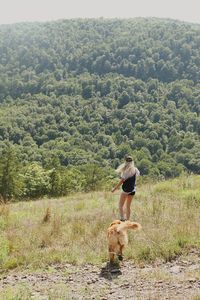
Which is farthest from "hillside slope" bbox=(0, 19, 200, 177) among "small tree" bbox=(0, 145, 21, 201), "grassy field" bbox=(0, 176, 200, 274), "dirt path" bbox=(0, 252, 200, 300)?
"dirt path" bbox=(0, 252, 200, 300)

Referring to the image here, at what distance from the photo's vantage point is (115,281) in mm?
6824

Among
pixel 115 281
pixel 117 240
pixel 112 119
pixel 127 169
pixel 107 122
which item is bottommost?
pixel 115 281

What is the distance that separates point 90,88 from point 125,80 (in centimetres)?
1543

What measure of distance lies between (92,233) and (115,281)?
93.0 inches

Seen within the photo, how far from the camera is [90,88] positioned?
188 meters

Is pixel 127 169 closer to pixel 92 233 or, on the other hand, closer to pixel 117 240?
pixel 92 233

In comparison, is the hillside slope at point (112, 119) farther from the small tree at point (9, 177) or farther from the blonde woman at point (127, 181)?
the blonde woman at point (127, 181)

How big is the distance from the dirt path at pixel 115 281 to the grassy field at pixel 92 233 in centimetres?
30

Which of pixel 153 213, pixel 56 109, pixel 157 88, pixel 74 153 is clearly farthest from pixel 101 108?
pixel 153 213

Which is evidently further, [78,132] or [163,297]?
[78,132]

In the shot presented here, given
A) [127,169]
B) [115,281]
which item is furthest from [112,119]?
[115,281]

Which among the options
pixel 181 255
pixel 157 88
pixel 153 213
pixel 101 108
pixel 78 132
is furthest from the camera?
pixel 157 88

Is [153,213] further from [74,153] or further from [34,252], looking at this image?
[74,153]

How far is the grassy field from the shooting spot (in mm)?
7844
